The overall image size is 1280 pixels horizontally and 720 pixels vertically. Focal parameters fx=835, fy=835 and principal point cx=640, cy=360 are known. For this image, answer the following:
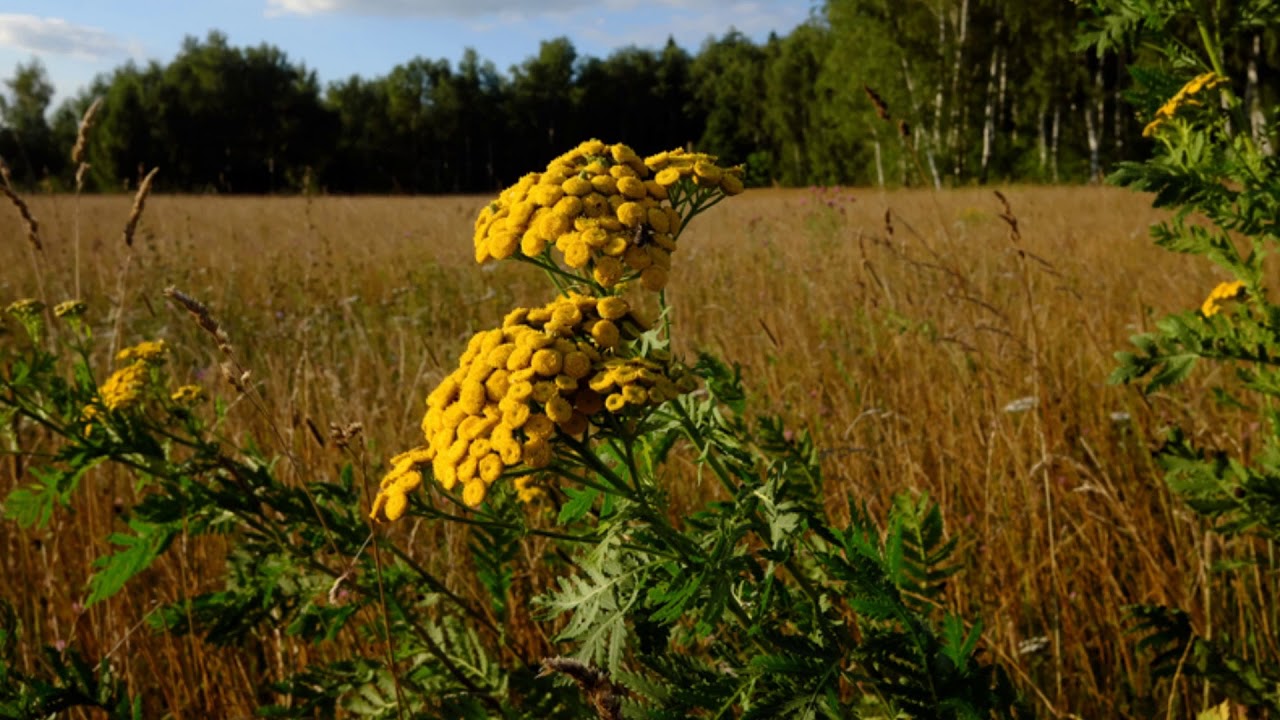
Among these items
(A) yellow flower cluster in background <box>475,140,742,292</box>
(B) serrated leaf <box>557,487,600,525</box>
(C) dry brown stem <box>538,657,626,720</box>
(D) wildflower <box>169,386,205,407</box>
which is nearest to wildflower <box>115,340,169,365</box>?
(D) wildflower <box>169,386,205,407</box>

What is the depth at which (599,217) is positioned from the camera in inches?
52.3

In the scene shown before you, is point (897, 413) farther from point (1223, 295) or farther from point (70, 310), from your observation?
point (70, 310)

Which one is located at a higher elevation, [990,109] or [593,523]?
[990,109]

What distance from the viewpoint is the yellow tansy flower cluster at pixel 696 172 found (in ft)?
4.58

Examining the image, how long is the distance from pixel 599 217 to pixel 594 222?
4 centimetres

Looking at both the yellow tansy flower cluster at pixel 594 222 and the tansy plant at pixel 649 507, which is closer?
the tansy plant at pixel 649 507

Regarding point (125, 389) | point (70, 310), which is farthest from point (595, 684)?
point (70, 310)

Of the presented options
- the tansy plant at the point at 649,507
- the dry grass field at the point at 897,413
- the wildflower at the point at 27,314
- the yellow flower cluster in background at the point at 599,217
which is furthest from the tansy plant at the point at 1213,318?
the wildflower at the point at 27,314

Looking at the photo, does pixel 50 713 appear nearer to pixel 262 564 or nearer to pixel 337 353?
pixel 262 564

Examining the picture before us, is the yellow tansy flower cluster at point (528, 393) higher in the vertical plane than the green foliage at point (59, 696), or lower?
higher

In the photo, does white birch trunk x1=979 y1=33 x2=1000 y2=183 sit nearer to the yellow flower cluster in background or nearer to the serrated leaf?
the yellow flower cluster in background

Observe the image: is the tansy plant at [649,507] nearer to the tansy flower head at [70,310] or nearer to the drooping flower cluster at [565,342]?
the drooping flower cluster at [565,342]

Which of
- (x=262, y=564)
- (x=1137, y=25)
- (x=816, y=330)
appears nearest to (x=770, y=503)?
(x=262, y=564)

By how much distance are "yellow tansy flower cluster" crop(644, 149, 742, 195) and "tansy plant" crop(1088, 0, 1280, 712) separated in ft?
2.83
